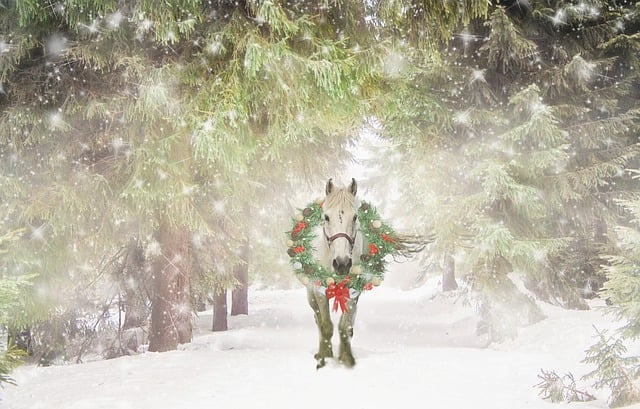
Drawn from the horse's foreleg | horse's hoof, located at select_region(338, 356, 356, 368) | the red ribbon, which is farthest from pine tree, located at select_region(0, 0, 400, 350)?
horse's hoof, located at select_region(338, 356, 356, 368)

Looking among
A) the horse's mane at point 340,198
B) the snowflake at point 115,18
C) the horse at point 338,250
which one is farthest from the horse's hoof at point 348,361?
the snowflake at point 115,18

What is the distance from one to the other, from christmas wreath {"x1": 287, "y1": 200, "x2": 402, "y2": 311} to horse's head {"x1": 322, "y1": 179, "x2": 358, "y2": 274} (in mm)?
259

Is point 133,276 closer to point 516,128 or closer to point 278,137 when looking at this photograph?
point 278,137

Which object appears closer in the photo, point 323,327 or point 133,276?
point 323,327

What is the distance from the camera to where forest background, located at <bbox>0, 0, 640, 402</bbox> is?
5703mm

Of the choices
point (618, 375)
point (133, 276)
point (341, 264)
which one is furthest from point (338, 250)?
point (133, 276)

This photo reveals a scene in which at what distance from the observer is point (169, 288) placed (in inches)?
338

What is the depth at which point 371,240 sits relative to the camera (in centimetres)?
491

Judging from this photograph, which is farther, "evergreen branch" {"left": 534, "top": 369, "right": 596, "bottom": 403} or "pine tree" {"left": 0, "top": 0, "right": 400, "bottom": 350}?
"pine tree" {"left": 0, "top": 0, "right": 400, "bottom": 350}

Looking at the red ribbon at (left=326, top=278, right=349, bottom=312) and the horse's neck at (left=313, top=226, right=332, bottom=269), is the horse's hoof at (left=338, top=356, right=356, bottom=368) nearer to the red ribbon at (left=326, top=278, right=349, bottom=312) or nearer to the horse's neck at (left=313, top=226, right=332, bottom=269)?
the red ribbon at (left=326, top=278, right=349, bottom=312)

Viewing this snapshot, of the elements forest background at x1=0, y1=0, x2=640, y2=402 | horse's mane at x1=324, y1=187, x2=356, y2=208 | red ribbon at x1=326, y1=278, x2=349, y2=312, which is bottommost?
red ribbon at x1=326, y1=278, x2=349, y2=312

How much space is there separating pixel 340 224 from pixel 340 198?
271 millimetres

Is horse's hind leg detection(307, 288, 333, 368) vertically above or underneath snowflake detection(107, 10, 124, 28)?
underneath

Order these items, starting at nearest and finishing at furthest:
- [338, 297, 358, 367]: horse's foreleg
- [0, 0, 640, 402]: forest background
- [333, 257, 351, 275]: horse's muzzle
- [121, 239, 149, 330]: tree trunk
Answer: [333, 257, 351, 275]: horse's muzzle
[338, 297, 358, 367]: horse's foreleg
[0, 0, 640, 402]: forest background
[121, 239, 149, 330]: tree trunk
